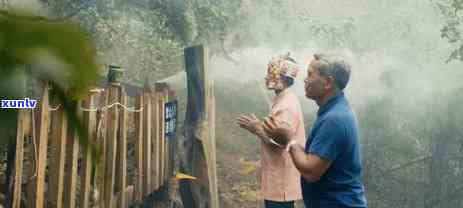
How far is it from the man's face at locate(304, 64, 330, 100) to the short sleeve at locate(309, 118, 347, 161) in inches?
10.4

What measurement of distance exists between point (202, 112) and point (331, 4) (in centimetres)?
858

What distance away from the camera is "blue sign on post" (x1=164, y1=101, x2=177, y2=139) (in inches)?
233

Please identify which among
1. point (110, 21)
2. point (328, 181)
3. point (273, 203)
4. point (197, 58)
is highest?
point (110, 21)

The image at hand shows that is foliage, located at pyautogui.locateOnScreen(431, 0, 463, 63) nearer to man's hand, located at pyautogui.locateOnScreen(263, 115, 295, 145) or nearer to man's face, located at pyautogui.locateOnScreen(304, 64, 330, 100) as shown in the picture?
man's face, located at pyautogui.locateOnScreen(304, 64, 330, 100)

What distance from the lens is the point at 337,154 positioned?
2867 mm

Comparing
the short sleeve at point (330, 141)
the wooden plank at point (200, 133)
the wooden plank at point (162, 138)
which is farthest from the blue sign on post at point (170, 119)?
the short sleeve at point (330, 141)

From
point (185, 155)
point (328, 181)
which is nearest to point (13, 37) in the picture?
point (328, 181)

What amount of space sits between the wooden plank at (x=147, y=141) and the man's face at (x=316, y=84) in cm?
234

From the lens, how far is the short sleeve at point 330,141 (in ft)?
9.30

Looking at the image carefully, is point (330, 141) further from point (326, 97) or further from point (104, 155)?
point (104, 155)

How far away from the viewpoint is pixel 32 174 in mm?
2994

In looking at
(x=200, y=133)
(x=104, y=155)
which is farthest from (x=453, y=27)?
(x=104, y=155)

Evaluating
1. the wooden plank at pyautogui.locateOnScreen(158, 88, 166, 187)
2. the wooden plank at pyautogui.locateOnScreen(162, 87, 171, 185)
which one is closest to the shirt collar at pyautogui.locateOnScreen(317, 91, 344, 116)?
the wooden plank at pyautogui.locateOnScreen(158, 88, 166, 187)

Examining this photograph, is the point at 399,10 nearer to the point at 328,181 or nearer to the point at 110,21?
the point at 110,21
